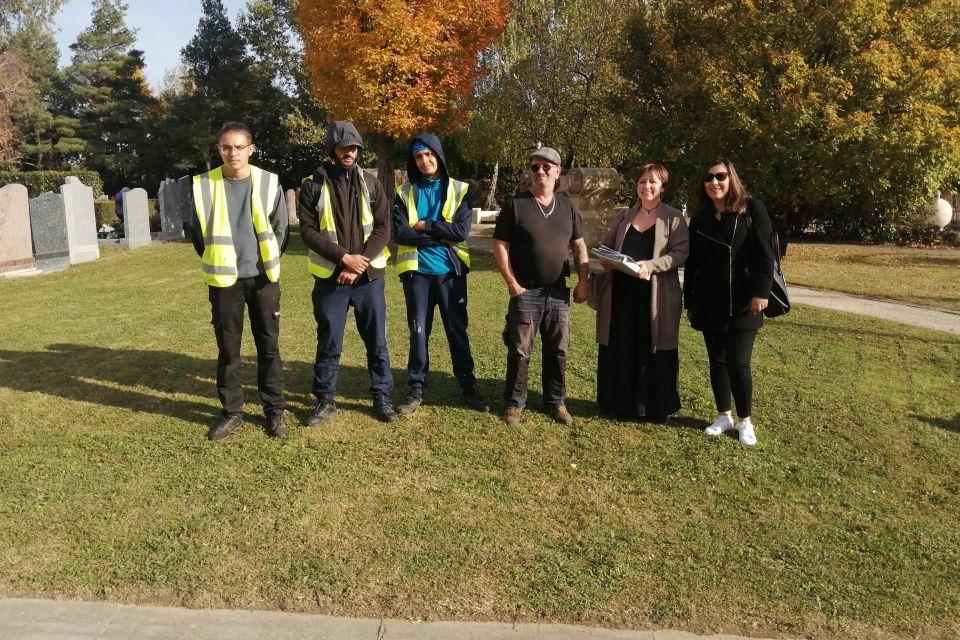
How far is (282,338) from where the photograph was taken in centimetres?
766

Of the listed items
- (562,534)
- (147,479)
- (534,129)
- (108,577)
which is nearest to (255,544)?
(108,577)

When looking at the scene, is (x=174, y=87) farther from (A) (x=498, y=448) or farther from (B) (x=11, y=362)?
(A) (x=498, y=448)

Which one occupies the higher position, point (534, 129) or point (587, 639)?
point (534, 129)

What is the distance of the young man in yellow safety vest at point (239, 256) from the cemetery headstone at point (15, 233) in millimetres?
10063

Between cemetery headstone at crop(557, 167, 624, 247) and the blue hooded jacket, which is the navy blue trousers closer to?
the blue hooded jacket

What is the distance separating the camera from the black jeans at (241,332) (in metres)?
4.75

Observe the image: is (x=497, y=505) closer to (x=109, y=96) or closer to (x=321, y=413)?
(x=321, y=413)

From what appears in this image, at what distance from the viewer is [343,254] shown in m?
4.83

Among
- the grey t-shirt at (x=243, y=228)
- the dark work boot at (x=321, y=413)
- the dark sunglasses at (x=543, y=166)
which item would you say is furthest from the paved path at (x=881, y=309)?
the grey t-shirt at (x=243, y=228)

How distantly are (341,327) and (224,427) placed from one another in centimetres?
98

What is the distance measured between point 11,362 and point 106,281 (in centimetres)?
559

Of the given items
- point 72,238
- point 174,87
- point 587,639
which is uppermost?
point 174,87

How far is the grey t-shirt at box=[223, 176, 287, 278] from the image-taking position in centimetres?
464

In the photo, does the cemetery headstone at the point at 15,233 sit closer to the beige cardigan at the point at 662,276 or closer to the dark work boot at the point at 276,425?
the dark work boot at the point at 276,425
